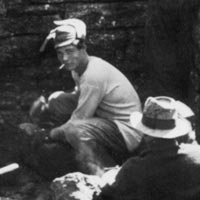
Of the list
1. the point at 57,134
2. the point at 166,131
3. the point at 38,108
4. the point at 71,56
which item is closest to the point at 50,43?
the point at 38,108

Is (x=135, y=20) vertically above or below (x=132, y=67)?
above

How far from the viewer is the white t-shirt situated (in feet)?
21.1

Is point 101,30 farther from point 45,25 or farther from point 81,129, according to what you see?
point 81,129

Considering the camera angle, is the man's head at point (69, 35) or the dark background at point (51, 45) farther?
the dark background at point (51, 45)

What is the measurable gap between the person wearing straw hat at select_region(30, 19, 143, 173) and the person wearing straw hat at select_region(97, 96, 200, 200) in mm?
1253

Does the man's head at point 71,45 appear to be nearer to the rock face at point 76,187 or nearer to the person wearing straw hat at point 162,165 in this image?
the rock face at point 76,187

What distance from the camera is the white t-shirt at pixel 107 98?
21.1 ft

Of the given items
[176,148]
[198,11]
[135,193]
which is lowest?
[135,193]

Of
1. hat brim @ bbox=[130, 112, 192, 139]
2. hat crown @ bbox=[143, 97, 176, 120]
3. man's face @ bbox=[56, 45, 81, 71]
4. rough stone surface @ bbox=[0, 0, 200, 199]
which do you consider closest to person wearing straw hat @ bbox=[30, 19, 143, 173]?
man's face @ bbox=[56, 45, 81, 71]

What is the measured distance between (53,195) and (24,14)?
10.6 ft

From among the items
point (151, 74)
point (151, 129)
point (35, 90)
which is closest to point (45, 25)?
point (35, 90)

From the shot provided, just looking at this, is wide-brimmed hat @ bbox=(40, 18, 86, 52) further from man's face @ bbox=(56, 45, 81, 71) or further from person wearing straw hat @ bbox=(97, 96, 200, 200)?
person wearing straw hat @ bbox=(97, 96, 200, 200)

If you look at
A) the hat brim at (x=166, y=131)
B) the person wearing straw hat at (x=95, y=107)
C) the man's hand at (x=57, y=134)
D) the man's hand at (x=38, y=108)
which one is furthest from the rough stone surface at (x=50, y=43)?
the hat brim at (x=166, y=131)

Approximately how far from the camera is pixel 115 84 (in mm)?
6586
